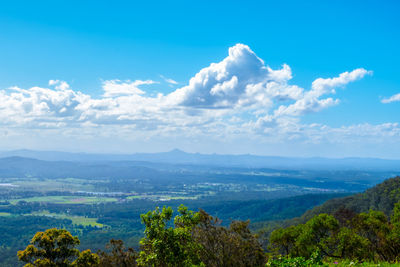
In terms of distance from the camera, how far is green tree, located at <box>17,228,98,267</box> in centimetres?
2414

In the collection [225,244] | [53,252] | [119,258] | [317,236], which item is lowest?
[119,258]

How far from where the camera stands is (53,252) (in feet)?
83.0

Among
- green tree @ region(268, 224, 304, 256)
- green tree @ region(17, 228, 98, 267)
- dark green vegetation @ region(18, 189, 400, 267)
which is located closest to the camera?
dark green vegetation @ region(18, 189, 400, 267)

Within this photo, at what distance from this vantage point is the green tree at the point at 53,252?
24.1 meters

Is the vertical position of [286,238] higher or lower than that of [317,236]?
lower

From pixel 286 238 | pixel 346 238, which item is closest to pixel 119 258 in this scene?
pixel 286 238

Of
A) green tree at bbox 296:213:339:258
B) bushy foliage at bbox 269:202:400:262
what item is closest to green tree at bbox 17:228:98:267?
bushy foliage at bbox 269:202:400:262

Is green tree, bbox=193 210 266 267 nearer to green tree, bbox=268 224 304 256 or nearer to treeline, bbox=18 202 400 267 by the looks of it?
treeline, bbox=18 202 400 267

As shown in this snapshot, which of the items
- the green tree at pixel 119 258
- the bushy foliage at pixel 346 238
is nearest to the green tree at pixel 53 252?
the green tree at pixel 119 258

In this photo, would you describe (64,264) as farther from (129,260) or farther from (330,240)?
(330,240)

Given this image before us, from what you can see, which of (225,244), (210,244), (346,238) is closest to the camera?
(210,244)

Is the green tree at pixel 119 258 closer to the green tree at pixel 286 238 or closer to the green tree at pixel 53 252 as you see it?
the green tree at pixel 53 252

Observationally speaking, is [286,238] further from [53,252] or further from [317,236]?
[53,252]

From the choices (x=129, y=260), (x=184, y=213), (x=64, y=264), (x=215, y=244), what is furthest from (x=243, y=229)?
(x=64, y=264)
